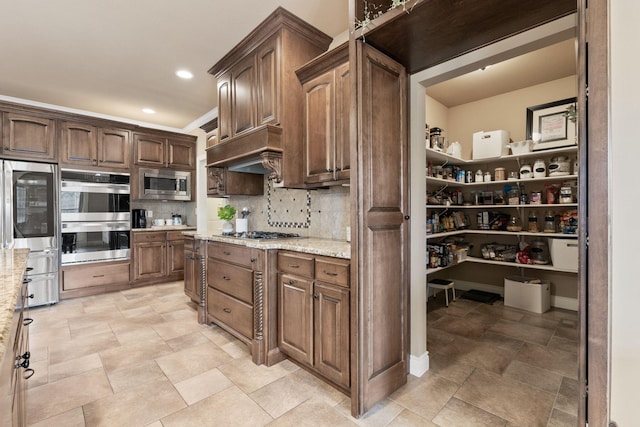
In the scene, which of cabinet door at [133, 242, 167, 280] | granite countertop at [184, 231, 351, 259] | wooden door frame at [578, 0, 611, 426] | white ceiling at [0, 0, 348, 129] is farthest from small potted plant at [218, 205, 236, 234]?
wooden door frame at [578, 0, 611, 426]

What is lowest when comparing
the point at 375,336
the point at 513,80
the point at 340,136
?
the point at 375,336

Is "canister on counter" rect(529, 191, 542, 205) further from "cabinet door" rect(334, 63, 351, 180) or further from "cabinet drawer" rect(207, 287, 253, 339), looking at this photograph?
"cabinet drawer" rect(207, 287, 253, 339)

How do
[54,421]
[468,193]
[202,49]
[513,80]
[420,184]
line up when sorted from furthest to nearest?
1. [468,193]
2. [513,80]
3. [202,49]
4. [420,184]
5. [54,421]

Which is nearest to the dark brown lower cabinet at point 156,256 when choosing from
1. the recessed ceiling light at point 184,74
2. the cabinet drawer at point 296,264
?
the recessed ceiling light at point 184,74

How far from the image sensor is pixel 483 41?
171 cm

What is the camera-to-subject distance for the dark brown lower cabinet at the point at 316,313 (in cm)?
182

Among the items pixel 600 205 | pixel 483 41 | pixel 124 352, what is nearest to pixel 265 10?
pixel 483 41

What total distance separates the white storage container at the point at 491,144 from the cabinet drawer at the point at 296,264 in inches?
119

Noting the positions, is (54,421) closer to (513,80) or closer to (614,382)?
(614,382)

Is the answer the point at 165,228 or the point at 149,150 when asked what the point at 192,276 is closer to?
the point at 165,228

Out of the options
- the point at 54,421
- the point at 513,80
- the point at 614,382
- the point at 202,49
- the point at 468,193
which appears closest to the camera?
the point at 614,382

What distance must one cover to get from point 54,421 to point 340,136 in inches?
99.4

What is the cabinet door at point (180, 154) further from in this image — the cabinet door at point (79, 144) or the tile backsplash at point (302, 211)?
the tile backsplash at point (302, 211)

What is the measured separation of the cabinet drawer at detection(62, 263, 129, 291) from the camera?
158 inches
